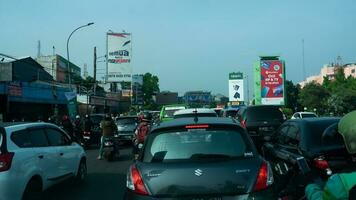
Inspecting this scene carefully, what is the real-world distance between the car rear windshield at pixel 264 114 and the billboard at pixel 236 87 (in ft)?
153

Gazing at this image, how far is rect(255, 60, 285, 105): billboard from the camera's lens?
5344cm

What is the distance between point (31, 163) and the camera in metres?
8.95

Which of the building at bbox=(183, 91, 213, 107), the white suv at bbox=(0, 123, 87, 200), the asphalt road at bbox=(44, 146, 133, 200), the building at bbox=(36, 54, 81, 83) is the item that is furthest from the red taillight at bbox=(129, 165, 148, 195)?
the building at bbox=(36, 54, 81, 83)

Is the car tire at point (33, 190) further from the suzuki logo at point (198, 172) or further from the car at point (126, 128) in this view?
the car at point (126, 128)

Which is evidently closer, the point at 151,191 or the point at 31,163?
the point at 151,191

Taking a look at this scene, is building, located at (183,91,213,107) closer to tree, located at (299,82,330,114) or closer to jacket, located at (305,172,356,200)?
tree, located at (299,82,330,114)

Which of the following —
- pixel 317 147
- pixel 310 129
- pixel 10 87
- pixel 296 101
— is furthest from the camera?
pixel 296 101

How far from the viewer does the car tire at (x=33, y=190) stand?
Answer: 28.8 feet

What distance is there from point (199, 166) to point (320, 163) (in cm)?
281

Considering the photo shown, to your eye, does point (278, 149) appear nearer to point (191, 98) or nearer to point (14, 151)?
point (14, 151)

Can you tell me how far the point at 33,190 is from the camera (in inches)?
357

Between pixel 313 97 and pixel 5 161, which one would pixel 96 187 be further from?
pixel 313 97

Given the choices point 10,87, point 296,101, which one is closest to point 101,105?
point 10,87

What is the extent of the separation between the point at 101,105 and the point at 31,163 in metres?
60.8
